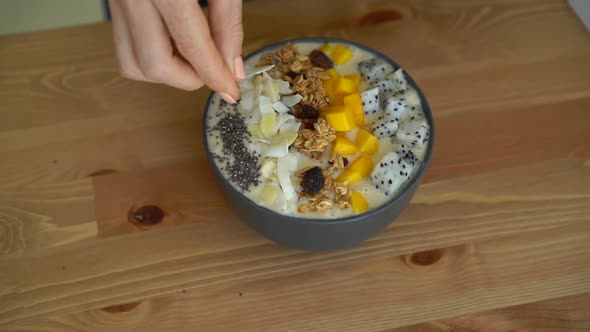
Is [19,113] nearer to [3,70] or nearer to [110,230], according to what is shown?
[3,70]

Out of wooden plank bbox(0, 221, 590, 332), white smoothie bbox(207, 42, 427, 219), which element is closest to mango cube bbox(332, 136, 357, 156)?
white smoothie bbox(207, 42, 427, 219)

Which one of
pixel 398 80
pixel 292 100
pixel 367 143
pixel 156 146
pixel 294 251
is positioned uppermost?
pixel 398 80

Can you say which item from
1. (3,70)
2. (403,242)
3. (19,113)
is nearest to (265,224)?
(403,242)

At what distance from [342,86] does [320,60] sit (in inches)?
3.3

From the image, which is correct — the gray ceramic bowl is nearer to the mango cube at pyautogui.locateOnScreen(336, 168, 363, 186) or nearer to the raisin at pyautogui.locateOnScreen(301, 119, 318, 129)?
the mango cube at pyautogui.locateOnScreen(336, 168, 363, 186)

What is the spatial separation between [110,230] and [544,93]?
3.28ft

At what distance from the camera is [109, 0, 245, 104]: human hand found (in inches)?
33.4

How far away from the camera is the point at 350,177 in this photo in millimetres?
1039

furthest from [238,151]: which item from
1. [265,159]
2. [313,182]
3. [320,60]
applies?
[320,60]

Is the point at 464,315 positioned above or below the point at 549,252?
below

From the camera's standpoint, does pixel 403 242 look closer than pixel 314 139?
No

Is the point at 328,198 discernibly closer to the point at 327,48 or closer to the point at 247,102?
the point at 247,102

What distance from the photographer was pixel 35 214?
1.21 meters

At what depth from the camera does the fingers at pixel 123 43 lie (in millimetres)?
Answer: 901
